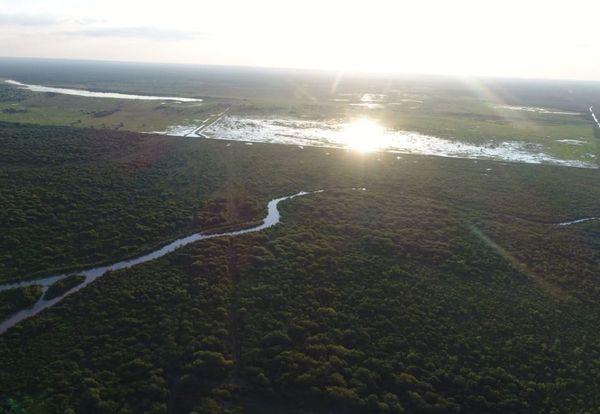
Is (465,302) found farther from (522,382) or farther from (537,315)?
(522,382)

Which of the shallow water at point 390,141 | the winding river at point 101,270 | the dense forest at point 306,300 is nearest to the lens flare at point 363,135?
the shallow water at point 390,141

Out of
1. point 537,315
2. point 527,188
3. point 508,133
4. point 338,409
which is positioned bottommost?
point 338,409

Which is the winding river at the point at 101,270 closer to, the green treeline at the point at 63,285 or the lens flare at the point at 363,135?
the green treeline at the point at 63,285

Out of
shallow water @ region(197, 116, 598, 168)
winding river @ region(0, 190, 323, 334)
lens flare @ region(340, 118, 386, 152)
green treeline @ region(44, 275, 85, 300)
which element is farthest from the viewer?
lens flare @ region(340, 118, 386, 152)

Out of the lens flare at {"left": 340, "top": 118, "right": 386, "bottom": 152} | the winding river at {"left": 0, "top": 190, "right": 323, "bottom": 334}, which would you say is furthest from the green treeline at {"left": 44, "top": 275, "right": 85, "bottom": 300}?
the lens flare at {"left": 340, "top": 118, "right": 386, "bottom": 152}

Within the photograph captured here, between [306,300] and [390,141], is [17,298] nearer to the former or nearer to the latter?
[306,300]

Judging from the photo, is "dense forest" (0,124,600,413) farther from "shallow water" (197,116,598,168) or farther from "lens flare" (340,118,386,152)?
"lens flare" (340,118,386,152)

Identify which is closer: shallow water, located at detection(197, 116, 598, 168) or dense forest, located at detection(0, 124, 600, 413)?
dense forest, located at detection(0, 124, 600, 413)

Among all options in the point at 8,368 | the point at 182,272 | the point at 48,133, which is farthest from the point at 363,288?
the point at 48,133
